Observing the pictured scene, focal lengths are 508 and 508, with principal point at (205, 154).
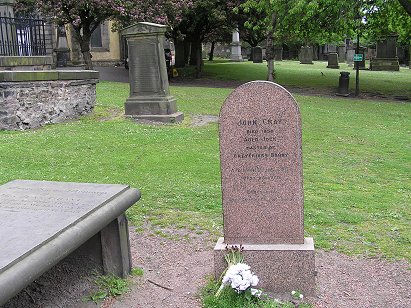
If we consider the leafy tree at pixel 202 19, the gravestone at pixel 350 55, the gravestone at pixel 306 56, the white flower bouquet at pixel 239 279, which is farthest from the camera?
the gravestone at pixel 306 56

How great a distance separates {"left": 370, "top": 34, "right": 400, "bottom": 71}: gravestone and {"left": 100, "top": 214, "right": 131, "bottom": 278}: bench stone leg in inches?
1353

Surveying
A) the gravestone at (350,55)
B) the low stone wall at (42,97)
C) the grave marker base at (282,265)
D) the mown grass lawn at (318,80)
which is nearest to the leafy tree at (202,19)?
the mown grass lawn at (318,80)

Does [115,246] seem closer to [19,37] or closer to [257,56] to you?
[19,37]

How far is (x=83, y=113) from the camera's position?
13594mm

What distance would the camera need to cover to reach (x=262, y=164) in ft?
13.4

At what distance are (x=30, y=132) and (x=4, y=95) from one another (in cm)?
96

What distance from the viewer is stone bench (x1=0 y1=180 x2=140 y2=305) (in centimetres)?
302

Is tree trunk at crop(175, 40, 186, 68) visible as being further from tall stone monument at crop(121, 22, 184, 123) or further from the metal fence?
tall stone monument at crop(121, 22, 184, 123)

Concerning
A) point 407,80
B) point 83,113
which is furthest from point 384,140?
point 407,80

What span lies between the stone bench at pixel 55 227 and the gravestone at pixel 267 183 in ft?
2.95

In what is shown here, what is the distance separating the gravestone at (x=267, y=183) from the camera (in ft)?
13.2

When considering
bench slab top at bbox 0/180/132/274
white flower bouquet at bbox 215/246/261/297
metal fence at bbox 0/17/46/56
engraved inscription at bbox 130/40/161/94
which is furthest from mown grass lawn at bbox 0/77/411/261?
metal fence at bbox 0/17/46/56

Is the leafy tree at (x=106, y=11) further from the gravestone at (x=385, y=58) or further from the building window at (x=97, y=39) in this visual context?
the gravestone at (x=385, y=58)

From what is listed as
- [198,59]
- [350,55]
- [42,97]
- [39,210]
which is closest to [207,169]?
[39,210]
